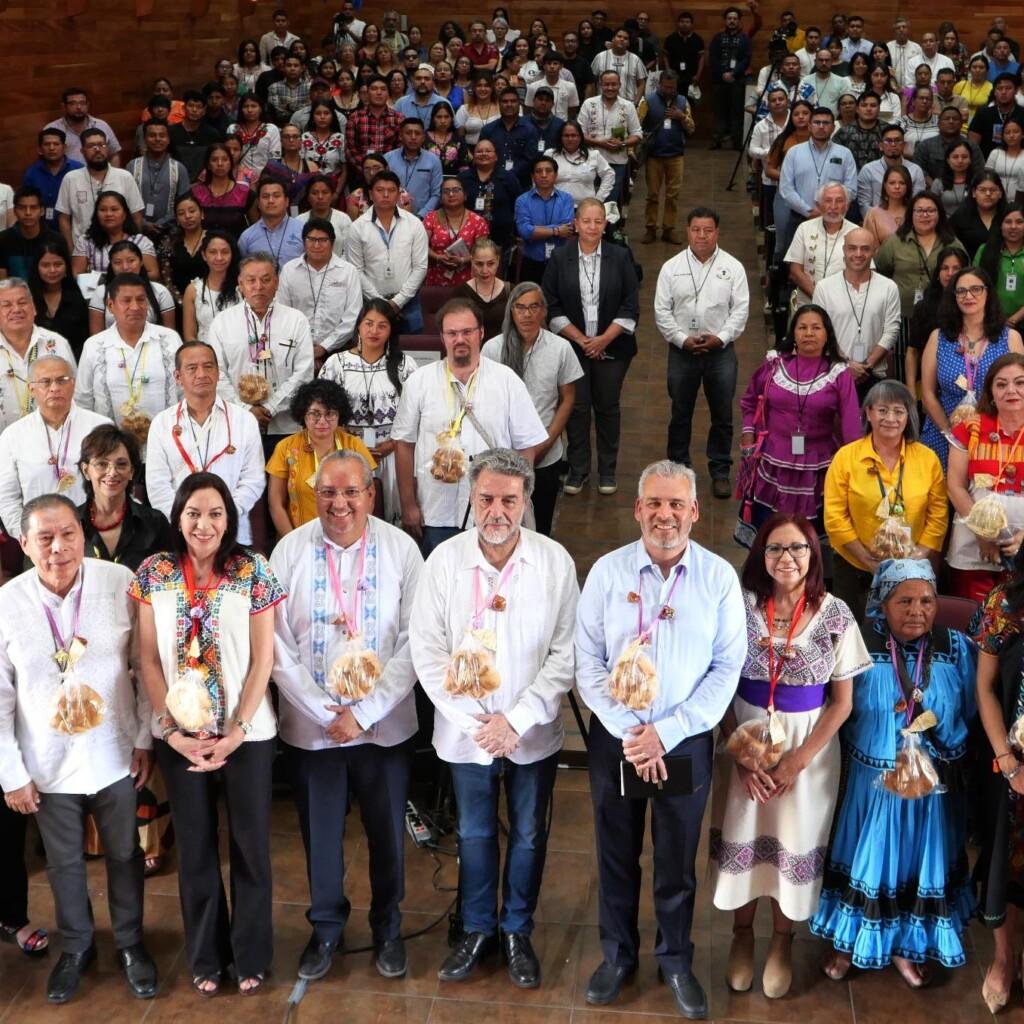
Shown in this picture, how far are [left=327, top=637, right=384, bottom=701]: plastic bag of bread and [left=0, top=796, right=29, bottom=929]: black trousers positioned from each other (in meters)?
1.21

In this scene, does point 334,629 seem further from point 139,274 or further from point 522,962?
point 139,274

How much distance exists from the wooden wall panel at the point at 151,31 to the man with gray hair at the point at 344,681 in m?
7.00

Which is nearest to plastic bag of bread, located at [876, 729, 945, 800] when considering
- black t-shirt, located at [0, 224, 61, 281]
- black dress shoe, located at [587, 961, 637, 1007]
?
black dress shoe, located at [587, 961, 637, 1007]

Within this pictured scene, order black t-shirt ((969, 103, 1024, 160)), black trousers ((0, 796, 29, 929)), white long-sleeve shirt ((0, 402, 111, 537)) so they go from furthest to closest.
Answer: black t-shirt ((969, 103, 1024, 160)) → white long-sleeve shirt ((0, 402, 111, 537)) → black trousers ((0, 796, 29, 929))

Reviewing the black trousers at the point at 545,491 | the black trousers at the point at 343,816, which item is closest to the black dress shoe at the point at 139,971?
the black trousers at the point at 343,816

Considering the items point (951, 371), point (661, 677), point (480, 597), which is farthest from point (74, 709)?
point (951, 371)

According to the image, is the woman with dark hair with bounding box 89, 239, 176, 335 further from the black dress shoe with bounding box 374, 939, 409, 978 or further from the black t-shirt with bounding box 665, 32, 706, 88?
the black t-shirt with bounding box 665, 32, 706, 88

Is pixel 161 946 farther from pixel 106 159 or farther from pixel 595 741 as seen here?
pixel 106 159

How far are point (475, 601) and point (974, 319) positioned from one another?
3.25 metres

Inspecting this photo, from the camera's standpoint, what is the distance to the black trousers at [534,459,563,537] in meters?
6.03

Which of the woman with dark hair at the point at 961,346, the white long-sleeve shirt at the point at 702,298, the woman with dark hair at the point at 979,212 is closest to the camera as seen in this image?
the woman with dark hair at the point at 961,346

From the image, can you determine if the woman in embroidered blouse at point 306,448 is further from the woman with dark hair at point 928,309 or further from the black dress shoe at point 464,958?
the woman with dark hair at point 928,309

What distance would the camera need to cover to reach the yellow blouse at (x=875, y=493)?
5125mm

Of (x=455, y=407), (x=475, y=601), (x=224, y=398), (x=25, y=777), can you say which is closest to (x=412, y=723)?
(x=475, y=601)
